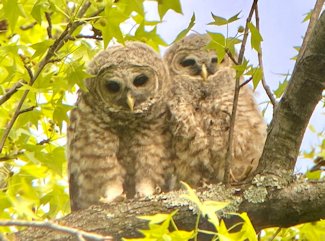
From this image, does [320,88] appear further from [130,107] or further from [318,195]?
[130,107]

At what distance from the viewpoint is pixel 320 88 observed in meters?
3.58

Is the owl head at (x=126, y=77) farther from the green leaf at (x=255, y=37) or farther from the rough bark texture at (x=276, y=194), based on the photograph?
the green leaf at (x=255, y=37)

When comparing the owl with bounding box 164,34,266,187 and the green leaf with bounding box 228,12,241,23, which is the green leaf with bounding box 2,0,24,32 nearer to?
the green leaf with bounding box 228,12,241,23

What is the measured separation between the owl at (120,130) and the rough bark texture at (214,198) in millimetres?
1100

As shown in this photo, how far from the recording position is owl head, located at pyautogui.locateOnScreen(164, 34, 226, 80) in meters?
5.43

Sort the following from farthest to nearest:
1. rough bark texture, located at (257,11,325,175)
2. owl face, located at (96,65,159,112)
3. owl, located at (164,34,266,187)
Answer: owl face, located at (96,65,159,112) → owl, located at (164,34,266,187) → rough bark texture, located at (257,11,325,175)

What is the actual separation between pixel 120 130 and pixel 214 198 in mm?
1672

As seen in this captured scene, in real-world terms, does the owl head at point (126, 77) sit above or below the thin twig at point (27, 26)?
below

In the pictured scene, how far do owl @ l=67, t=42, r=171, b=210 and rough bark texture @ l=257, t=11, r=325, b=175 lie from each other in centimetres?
138

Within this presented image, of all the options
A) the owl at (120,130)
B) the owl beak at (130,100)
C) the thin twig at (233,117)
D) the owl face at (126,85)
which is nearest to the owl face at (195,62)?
the owl at (120,130)

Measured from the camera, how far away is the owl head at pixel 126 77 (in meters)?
5.26

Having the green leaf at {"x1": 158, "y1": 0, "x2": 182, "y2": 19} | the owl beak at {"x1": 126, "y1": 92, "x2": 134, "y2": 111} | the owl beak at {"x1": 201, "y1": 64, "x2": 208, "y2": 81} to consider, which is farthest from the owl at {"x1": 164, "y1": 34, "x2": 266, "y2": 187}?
the green leaf at {"x1": 158, "y1": 0, "x2": 182, "y2": 19}

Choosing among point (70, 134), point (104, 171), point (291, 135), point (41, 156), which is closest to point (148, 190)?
point (104, 171)

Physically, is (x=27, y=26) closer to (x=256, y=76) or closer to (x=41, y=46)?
(x=41, y=46)
